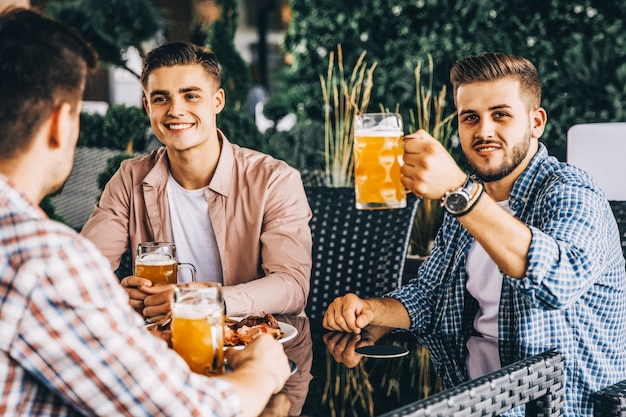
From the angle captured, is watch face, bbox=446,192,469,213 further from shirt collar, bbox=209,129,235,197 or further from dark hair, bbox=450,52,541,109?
shirt collar, bbox=209,129,235,197

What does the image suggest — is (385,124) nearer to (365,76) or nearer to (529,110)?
(529,110)

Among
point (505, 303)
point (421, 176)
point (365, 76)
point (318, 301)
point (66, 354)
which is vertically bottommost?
point (318, 301)

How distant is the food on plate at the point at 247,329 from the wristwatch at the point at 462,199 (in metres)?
0.47

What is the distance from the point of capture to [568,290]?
1485mm

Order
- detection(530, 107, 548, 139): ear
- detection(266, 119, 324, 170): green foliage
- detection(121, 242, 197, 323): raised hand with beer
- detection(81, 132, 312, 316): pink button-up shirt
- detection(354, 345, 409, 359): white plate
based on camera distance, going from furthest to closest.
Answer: detection(266, 119, 324, 170): green foliage
detection(81, 132, 312, 316): pink button-up shirt
detection(530, 107, 548, 139): ear
detection(121, 242, 197, 323): raised hand with beer
detection(354, 345, 409, 359): white plate

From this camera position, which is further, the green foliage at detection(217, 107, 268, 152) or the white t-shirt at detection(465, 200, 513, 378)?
the green foliage at detection(217, 107, 268, 152)

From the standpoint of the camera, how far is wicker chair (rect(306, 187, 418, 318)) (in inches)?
92.5

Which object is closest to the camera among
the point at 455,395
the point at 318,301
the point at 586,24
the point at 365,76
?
the point at 455,395

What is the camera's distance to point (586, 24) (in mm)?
4844

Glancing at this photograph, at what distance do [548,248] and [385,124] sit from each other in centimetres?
43

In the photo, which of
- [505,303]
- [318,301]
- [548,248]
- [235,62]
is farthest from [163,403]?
[235,62]

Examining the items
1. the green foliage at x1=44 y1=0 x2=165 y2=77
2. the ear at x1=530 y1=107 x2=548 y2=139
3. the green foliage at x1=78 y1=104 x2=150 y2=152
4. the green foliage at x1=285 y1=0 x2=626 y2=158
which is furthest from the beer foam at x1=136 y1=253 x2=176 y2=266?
the green foliage at x1=44 y1=0 x2=165 y2=77

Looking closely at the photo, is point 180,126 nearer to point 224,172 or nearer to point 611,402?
point 224,172

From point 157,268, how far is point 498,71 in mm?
996
